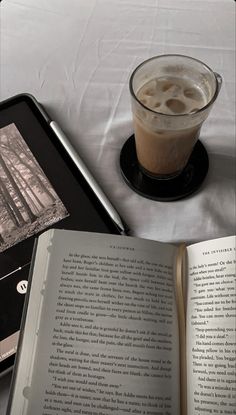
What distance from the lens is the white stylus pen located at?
54cm

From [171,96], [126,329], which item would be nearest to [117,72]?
[171,96]

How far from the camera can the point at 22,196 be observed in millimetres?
558

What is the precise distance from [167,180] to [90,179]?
0.32 feet

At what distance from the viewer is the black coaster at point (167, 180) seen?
0.57 meters

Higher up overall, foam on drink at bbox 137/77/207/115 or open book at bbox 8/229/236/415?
foam on drink at bbox 137/77/207/115

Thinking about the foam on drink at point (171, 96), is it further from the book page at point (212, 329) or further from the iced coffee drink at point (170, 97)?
the book page at point (212, 329)

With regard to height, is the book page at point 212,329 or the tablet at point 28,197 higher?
the tablet at point 28,197

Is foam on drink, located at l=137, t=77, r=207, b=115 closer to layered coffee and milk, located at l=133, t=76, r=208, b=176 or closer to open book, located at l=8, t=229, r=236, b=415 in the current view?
layered coffee and milk, located at l=133, t=76, r=208, b=176

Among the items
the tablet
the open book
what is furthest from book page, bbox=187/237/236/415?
the tablet

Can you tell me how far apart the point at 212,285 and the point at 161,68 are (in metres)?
0.25

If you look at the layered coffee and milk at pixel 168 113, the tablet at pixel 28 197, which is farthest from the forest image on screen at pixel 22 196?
the layered coffee and milk at pixel 168 113

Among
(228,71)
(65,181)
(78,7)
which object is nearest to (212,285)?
(65,181)

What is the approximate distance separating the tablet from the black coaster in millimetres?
57

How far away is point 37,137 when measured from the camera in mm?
597
